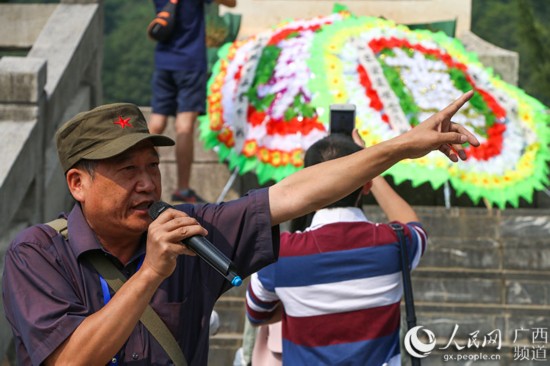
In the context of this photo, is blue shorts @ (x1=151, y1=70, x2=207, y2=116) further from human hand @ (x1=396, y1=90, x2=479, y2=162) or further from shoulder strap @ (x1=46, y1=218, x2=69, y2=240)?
human hand @ (x1=396, y1=90, x2=479, y2=162)

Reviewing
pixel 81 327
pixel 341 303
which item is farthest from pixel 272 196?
pixel 341 303

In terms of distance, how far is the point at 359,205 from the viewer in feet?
15.8

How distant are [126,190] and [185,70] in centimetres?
565

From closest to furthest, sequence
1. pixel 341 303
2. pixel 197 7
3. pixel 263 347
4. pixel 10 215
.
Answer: pixel 341 303 < pixel 263 347 < pixel 10 215 < pixel 197 7

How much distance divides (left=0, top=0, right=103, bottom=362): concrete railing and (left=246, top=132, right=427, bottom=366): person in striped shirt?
2.73 meters

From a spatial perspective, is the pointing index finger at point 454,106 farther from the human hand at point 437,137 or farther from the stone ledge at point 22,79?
the stone ledge at point 22,79

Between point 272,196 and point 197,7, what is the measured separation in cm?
558

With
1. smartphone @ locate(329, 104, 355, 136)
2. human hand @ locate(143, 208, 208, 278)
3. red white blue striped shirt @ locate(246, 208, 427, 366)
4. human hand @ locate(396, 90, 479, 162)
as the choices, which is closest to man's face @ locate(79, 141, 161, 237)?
human hand @ locate(143, 208, 208, 278)

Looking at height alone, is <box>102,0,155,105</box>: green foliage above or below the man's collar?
below

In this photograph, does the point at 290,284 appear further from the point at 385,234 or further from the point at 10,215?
the point at 10,215

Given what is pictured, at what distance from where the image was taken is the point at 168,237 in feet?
10.3

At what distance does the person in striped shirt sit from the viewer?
460 cm

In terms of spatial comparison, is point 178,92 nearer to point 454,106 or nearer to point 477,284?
point 477,284

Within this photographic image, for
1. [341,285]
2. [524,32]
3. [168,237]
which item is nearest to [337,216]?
[341,285]
